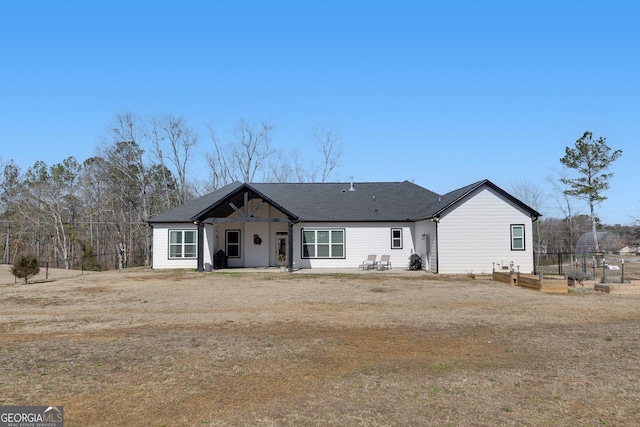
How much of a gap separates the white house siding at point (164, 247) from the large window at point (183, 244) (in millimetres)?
238

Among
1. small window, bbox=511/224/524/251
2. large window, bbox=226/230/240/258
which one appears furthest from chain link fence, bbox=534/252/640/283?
large window, bbox=226/230/240/258

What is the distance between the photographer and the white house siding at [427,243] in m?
24.5

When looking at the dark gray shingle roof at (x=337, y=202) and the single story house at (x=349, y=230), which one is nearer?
the single story house at (x=349, y=230)

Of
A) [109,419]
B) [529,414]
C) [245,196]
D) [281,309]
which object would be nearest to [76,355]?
[109,419]

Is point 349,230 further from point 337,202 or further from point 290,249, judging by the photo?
point 290,249

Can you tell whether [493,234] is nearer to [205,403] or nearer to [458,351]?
[458,351]

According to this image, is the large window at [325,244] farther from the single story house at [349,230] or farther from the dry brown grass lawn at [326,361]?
the dry brown grass lawn at [326,361]

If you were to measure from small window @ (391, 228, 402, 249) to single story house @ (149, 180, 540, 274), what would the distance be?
6cm

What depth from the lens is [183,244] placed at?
2819 cm

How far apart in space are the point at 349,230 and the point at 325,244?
1691mm

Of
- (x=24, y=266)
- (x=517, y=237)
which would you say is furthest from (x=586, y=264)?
(x=24, y=266)

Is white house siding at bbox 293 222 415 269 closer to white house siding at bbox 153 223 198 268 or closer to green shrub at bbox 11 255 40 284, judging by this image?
white house siding at bbox 153 223 198 268

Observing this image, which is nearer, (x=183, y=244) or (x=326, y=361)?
(x=326, y=361)

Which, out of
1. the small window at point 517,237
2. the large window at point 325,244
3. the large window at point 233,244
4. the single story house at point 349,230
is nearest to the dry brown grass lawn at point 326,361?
the single story house at point 349,230
